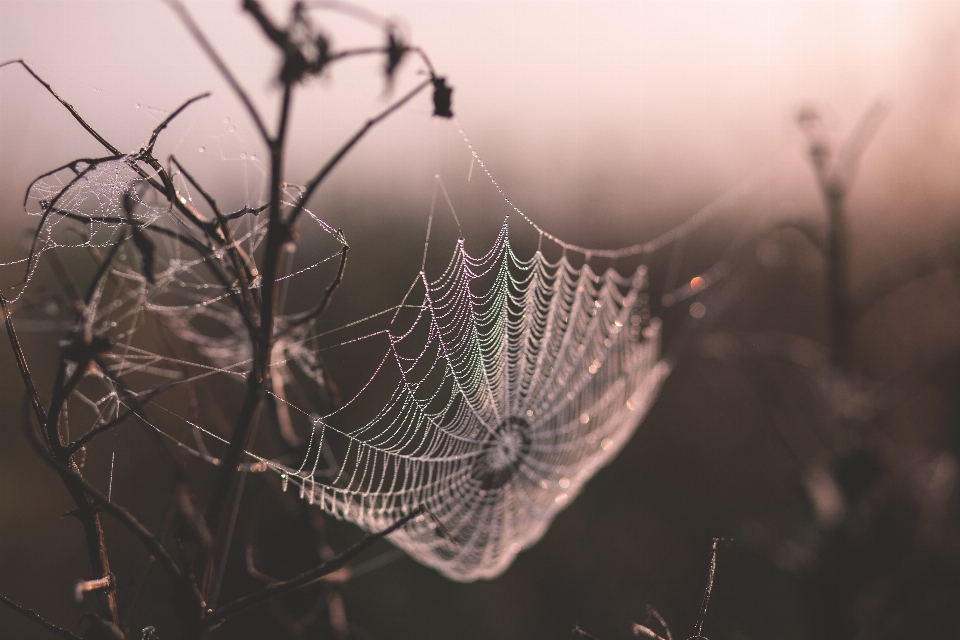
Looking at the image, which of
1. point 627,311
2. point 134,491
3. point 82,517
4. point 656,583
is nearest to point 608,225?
point 656,583

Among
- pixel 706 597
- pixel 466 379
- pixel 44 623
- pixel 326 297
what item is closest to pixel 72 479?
pixel 44 623

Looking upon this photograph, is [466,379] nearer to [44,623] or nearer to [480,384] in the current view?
[480,384]

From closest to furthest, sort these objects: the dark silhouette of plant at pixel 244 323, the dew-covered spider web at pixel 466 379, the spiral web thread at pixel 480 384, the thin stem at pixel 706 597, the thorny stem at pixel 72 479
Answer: the dark silhouette of plant at pixel 244 323
the thorny stem at pixel 72 479
the thin stem at pixel 706 597
the dew-covered spider web at pixel 466 379
the spiral web thread at pixel 480 384

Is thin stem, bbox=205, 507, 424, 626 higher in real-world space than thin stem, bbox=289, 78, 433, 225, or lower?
lower

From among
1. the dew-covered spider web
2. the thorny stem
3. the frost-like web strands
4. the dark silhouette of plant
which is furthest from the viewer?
the frost-like web strands

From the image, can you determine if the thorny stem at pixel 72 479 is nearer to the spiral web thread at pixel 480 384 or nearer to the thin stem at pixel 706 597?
the spiral web thread at pixel 480 384

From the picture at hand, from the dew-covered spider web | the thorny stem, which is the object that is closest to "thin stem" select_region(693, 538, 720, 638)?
the dew-covered spider web

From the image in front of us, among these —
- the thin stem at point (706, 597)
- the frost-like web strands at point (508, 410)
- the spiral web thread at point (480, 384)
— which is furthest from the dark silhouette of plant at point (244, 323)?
the frost-like web strands at point (508, 410)

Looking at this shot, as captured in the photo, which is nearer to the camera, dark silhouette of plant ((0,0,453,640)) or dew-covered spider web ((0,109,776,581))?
dark silhouette of plant ((0,0,453,640))

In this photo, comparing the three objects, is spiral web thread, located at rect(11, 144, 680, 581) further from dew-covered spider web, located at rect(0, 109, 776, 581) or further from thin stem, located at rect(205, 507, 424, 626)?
thin stem, located at rect(205, 507, 424, 626)
